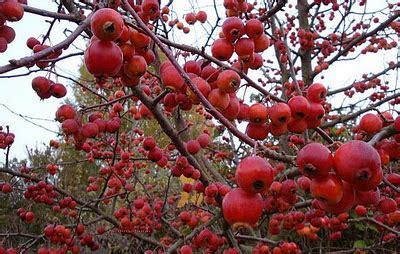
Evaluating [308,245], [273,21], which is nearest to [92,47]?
[273,21]

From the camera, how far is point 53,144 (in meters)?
5.13

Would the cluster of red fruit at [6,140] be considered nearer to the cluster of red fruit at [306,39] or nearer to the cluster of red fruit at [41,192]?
the cluster of red fruit at [41,192]

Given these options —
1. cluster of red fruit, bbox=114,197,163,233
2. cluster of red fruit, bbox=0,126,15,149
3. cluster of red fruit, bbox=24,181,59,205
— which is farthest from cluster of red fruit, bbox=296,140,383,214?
cluster of red fruit, bbox=114,197,163,233

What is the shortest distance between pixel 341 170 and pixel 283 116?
41 centimetres

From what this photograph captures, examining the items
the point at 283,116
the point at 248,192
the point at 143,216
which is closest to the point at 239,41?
the point at 283,116

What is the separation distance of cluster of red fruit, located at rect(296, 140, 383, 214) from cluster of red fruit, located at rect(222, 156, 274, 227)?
0.35ft

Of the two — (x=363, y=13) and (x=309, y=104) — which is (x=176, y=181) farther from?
(x=309, y=104)

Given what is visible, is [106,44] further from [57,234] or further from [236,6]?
[57,234]

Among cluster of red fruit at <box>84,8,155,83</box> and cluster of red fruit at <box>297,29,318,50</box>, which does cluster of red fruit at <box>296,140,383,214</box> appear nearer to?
cluster of red fruit at <box>84,8,155,83</box>

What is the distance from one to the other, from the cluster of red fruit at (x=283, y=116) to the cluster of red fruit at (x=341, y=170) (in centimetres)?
34

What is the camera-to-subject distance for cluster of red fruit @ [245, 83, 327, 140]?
4.33 feet

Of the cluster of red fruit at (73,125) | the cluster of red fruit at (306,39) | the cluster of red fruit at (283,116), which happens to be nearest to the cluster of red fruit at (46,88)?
the cluster of red fruit at (73,125)

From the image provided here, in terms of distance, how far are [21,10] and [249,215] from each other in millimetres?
851

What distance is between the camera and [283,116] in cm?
130
